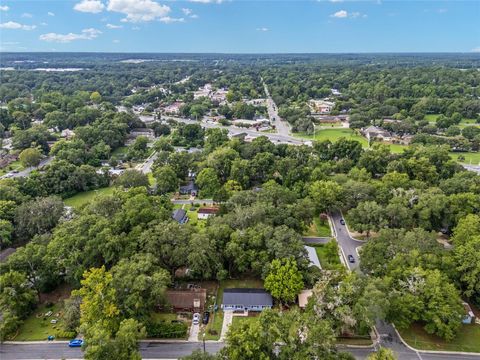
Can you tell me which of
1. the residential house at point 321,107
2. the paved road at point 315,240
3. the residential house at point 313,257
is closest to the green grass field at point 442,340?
the residential house at point 313,257

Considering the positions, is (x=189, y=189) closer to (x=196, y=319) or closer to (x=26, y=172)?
(x=196, y=319)

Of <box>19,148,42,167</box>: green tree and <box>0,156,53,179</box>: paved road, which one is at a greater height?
<box>19,148,42,167</box>: green tree

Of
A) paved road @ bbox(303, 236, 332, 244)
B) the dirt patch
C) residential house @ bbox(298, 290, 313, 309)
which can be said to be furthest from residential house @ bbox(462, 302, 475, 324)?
the dirt patch

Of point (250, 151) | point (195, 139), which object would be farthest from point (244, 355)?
point (195, 139)

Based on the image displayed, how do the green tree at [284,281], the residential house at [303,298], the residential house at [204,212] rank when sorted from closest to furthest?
the green tree at [284,281] → the residential house at [303,298] → the residential house at [204,212]

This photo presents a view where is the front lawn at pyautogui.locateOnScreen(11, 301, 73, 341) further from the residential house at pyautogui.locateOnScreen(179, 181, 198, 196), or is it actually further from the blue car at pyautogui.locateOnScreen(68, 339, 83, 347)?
the residential house at pyautogui.locateOnScreen(179, 181, 198, 196)

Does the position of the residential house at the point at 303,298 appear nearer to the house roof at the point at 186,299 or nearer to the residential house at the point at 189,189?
the house roof at the point at 186,299
